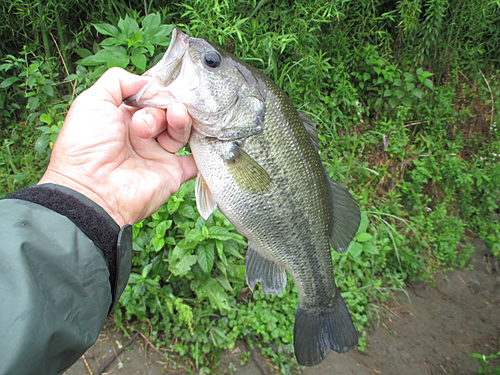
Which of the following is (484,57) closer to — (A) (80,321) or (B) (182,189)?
(B) (182,189)

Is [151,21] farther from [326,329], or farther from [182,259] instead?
[326,329]

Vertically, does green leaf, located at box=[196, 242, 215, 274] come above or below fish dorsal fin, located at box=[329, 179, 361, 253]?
below

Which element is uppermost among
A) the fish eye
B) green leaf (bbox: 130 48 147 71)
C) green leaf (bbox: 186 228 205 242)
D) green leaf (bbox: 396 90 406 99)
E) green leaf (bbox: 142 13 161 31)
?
the fish eye

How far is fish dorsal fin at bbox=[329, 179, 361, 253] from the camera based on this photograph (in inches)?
67.7

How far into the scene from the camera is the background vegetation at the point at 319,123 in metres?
2.47

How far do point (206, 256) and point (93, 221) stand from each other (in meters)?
1.13

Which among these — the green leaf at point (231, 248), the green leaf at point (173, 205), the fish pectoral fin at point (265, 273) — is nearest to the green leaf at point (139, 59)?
the green leaf at point (173, 205)

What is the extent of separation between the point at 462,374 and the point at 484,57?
4.84m

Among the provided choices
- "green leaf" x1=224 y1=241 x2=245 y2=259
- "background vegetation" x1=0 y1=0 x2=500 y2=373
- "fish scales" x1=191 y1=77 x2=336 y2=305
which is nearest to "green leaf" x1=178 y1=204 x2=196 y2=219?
"background vegetation" x1=0 y1=0 x2=500 y2=373

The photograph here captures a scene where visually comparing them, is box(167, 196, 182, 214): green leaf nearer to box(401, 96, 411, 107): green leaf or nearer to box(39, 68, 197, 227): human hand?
box(39, 68, 197, 227): human hand

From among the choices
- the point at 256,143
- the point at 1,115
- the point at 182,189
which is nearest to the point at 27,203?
the point at 256,143

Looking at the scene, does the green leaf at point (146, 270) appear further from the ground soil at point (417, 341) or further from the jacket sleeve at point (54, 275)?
the jacket sleeve at point (54, 275)

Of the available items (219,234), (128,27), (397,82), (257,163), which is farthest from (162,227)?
(397,82)

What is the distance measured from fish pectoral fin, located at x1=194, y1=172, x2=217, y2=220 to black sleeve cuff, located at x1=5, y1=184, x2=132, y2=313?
1.30ft
